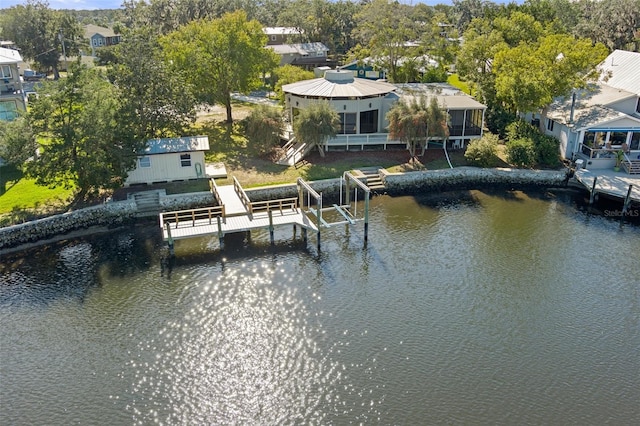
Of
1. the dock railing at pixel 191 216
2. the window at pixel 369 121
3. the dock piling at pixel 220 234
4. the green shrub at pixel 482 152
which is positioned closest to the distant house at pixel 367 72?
the window at pixel 369 121

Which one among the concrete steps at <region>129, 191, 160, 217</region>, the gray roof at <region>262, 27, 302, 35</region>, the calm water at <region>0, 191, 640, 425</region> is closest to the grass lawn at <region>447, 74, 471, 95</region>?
the gray roof at <region>262, 27, 302, 35</region>

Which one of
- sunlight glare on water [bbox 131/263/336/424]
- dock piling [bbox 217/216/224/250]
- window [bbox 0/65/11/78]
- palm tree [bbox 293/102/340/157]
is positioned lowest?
sunlight glare on water [bbox 131/263/336/424]

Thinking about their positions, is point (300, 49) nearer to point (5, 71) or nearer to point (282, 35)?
point (282, 35)

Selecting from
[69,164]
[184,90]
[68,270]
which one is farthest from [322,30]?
[68,270]

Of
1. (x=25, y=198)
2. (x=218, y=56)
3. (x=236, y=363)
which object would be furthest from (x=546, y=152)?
(x=25, y=198)

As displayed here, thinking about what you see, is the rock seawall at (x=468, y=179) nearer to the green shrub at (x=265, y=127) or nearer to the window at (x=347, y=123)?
the window at (x=347, y=123)

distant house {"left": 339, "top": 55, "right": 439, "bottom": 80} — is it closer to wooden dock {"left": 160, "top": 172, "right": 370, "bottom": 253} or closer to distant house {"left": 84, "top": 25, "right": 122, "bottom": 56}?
wooden dock {"left": 160, "top": 172, "right": 370, "bottom": 253}
